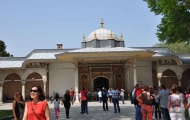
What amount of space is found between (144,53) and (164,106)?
1350 cm

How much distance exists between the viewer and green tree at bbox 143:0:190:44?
15648mm

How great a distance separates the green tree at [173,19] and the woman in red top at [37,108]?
1326cm

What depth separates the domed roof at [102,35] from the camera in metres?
28.0

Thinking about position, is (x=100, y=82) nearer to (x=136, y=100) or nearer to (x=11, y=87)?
(x=11, y=87)

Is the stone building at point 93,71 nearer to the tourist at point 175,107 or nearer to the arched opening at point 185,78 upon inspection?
the arched opening at point 185,78

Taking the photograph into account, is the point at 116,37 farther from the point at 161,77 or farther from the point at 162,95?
the point at 162,95

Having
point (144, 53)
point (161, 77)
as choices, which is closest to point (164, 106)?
point (144, 53)

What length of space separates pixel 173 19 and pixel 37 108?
15166mm

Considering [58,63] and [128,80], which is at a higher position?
[58,63]

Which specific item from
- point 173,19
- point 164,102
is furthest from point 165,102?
point 173,19

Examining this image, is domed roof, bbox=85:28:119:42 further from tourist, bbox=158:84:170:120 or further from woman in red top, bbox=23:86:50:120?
woman in red top, bbox=23:86:50:120

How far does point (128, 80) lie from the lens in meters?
26.0

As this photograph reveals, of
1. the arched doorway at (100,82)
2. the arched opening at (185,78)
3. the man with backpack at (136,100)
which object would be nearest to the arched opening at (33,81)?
the arched doorway at (100,82)

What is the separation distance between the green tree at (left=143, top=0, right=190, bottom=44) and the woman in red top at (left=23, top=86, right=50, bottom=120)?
43.5 ft
